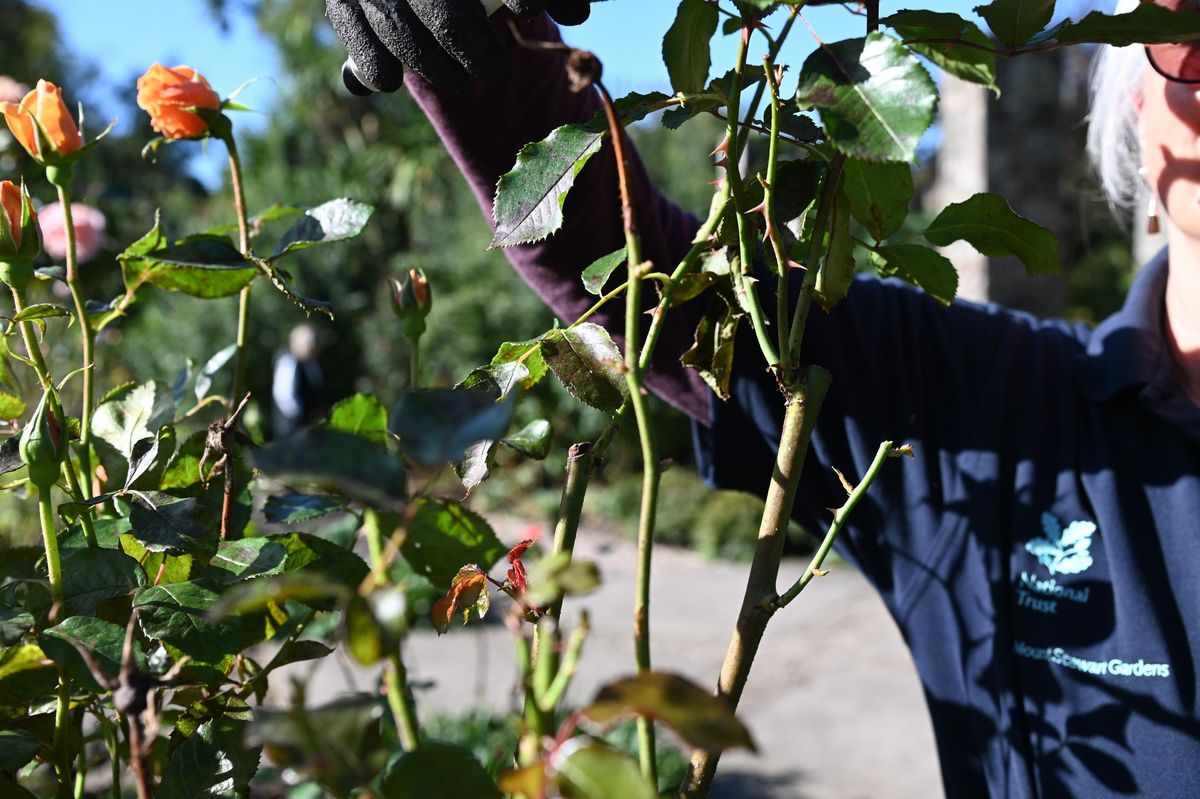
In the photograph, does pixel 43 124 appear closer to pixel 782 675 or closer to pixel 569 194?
pixel 569 194

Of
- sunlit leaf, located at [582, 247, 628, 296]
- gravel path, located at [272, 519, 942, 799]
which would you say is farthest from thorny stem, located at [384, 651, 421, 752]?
gravel path, located at [272, 519, 942, 799]

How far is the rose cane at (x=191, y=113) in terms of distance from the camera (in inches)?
30.2

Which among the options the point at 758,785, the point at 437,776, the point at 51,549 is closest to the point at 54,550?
the point at 51,549

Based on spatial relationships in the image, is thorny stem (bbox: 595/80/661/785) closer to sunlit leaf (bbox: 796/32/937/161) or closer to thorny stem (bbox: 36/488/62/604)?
sunlit leaf (bbox: 796/32/937/161)

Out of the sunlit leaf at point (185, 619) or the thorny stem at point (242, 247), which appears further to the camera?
the thorny stem at point (242, 247)

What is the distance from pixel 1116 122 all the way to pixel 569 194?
3.06 feet

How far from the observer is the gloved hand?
0.83m

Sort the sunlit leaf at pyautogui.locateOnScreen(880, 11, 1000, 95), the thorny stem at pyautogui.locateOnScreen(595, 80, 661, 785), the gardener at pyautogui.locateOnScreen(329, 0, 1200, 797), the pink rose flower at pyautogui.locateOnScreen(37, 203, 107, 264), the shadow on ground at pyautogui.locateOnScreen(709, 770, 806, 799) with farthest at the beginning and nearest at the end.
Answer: the shadow on ground at pyautogui.locateOnScreen(709, 770, 806, 799)
the pink rose flower at pyautogui.locateOnScreen(37, 203, 107, 264)
the gardener at pyautogui.locateOnScreen(329, 0, 1200, 797)
the sunlit leaf at pyautogui.locateOnScreen(880, 11, 1000, 95)
the thorny stem at pyautogui.locateOnScreen(595, 80, 661, 785)

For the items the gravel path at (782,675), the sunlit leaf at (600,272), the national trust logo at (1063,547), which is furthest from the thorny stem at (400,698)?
the gravel path at (782,675)

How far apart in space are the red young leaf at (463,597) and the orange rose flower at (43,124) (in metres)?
0.40

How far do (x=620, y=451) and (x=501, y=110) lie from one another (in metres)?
7.91

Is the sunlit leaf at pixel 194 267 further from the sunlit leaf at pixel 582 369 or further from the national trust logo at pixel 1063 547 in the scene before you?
the national trust logo at pixel 1063 547

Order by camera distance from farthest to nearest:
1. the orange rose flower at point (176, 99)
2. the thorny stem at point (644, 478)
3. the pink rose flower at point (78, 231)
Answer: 1. the pink rose flower at point (78, 231)
2. the orange rose flower at point (176, 99)
3. the thorny stem at point (644, 478)

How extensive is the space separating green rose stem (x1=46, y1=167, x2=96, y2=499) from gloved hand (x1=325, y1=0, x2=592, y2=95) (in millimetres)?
284
